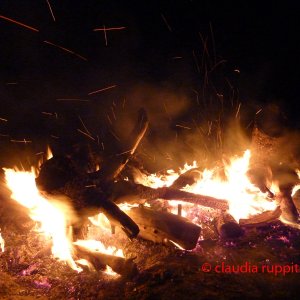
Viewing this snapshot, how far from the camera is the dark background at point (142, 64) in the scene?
746cm

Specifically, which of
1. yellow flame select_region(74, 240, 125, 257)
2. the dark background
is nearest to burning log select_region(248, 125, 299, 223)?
the dark background

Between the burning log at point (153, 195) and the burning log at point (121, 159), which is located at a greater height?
the burning log at point (121, 159)

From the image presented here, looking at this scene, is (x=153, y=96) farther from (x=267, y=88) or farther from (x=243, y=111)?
(x=267, y=88)

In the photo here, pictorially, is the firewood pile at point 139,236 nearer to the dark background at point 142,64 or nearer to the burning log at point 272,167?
the burning log at point 272,167

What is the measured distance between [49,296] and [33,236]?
1.79 meters

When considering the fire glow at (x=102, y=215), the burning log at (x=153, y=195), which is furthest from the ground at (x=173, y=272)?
the burning log at (x=153, y=195)

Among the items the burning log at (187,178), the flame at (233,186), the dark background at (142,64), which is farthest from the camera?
the dark background at (142,64)

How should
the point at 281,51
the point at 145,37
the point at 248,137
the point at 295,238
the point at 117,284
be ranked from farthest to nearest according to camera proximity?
the point at 145,37 → the point at 281,51 → the point at 248,137 → the point at 295,238 → the point at 117,284

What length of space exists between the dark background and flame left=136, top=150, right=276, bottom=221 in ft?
6.52

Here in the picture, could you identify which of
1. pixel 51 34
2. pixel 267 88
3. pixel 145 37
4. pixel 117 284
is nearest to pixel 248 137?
pixel 267 88

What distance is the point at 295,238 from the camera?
4.68m

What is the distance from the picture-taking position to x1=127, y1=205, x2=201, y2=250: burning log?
4.37 m

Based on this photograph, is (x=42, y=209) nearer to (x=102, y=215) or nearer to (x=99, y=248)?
(x=102, y=215)

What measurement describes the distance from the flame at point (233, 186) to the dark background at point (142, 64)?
1988 mm
